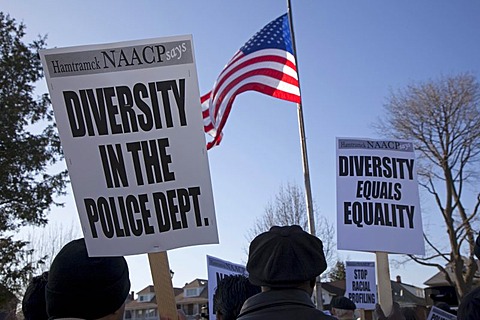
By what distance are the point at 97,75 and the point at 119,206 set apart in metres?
0.78

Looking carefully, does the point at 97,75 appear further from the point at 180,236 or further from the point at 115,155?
the point at 180,236

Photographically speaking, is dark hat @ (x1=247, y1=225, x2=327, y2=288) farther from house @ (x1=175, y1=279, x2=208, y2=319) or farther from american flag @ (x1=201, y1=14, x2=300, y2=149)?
house @ (x1=175, y1=279, x2=208, y2=319)

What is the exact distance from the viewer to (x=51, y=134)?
87.0ft

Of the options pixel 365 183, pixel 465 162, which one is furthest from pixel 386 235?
pixel 465 162

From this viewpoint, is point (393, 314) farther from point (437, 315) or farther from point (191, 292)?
point (191, 292)

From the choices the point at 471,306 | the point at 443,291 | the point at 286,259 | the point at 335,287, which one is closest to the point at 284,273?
the point at 286,259

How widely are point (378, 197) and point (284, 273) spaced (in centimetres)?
424

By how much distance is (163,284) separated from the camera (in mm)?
3457

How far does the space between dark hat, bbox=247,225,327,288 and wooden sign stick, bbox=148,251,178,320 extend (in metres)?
0.69

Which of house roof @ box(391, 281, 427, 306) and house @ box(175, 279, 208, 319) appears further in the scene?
house roof @ box(391, 281, 427, 306)

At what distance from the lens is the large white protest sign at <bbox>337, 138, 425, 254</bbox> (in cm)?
646

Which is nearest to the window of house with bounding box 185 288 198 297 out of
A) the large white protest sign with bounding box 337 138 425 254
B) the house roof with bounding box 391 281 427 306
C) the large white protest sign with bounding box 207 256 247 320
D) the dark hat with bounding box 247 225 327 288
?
the house roof with bounding box 391 281 427 306

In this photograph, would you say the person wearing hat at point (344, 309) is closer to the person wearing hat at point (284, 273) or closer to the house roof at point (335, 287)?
the person wearing hat at point (284, 273)

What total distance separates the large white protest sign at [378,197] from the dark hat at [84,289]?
425 cm
